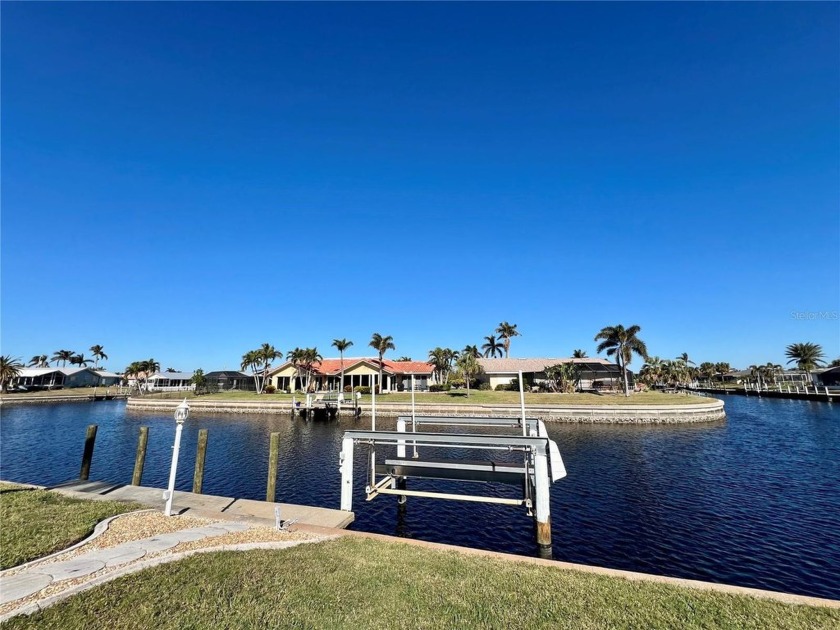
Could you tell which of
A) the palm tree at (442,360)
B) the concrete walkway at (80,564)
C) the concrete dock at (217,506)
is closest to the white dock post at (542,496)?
the concrete dock at (217,506)

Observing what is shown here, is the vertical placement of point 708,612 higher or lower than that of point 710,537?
higher

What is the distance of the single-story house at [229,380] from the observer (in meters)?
85.1

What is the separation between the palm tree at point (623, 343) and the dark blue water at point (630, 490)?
18.9 meters

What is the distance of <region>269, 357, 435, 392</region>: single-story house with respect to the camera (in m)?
70.4

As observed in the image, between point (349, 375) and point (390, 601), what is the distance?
6773 cm

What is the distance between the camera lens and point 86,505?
A: 12.2 metres

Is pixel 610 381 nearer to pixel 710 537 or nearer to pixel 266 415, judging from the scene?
pixel 266 415

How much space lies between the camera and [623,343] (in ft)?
190

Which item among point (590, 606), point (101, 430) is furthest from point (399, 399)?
point (590, 606)

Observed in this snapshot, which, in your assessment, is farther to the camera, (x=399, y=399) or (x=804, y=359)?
(x=804, y=359)

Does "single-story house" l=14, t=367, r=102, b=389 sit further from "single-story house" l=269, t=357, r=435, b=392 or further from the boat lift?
the boat lift

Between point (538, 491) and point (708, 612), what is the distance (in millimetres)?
5525

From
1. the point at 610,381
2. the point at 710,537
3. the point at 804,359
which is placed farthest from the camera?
the point at 804,359

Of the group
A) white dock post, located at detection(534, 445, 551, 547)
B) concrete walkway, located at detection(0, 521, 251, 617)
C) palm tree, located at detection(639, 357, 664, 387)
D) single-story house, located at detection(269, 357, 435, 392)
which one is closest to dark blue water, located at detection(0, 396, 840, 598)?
white dock post, located at detection(534, 445, 551, 547)
